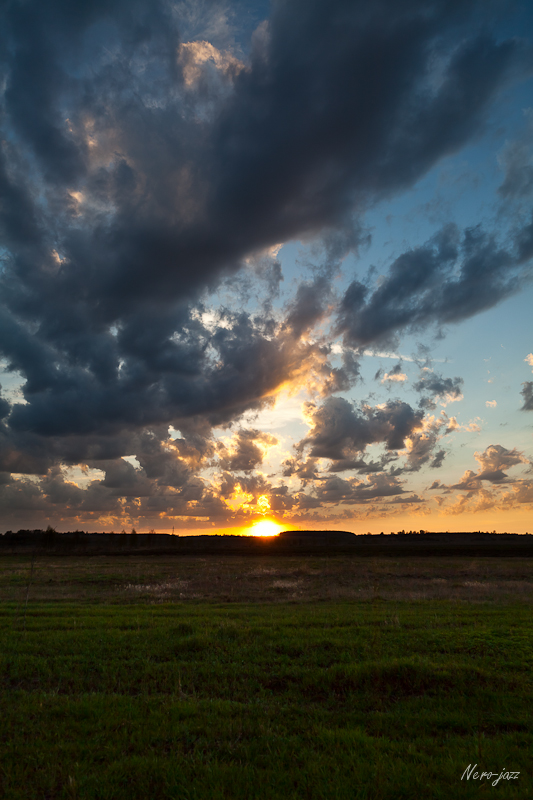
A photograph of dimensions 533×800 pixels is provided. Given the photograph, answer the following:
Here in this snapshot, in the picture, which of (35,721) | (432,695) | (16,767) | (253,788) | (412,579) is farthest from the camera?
(412,579)

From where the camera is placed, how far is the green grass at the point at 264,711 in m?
6.00

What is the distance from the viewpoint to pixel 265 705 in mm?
8625

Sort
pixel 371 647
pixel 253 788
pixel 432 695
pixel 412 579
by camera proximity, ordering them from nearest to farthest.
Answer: pixel 253 788, pixel 432 695, pixel 371 647, pixel 412 579

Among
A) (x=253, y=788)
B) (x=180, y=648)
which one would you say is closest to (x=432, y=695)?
(x=253, y=788)

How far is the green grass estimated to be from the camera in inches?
236

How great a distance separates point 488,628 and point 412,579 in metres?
24.8

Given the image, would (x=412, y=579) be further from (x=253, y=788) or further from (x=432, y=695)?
(x=253, y=788)

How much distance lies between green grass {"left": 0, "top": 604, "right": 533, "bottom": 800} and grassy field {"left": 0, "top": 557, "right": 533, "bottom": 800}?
0.03 m

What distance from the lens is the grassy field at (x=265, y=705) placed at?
6023mm

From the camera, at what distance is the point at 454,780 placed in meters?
5.91

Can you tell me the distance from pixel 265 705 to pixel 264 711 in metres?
0.33

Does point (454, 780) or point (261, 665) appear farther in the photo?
point (261, 665)

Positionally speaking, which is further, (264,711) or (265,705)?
(265,705)

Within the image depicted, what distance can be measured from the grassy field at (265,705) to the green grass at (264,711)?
0.11 ft
